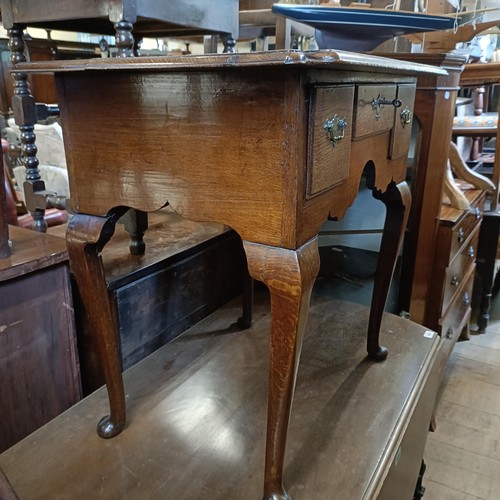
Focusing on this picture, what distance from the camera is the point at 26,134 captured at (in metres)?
1.50

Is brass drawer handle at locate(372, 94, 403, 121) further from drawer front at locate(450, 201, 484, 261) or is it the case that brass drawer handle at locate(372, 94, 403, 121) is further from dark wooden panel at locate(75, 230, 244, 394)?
drawer front at locate(450, 201, 484, 261)

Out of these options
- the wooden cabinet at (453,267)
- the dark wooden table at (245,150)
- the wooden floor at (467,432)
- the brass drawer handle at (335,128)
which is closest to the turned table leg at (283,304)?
the dark wooden table at (245,150)

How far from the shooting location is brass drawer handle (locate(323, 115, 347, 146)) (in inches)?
25.8

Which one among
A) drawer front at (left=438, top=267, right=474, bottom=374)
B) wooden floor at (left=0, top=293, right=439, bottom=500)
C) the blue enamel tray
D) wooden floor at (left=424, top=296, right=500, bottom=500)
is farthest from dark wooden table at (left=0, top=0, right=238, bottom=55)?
wooden floor at (left=424, top=296, right=500, bottom=500)

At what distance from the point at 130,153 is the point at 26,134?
0.93 metres

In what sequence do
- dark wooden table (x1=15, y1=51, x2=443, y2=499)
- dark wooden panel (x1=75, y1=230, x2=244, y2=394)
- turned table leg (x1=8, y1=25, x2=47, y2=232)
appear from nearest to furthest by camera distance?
dark wooden table (x1=15, y1=51, x2=443, y2=499) → dark wooden panel (x1=75, y1=230, x2=244, y2=394) → turned table leg (x1=8, y1=25, x2=47, y2=232)

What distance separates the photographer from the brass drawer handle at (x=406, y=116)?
38.7 inches

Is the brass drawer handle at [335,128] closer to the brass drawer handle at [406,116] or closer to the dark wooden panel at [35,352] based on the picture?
the brass drawer handle at [406,116]

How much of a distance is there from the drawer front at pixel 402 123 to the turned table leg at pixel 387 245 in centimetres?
10

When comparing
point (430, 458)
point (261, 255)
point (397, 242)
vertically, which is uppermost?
point (261, 255)

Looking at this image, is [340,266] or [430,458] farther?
[340,266]

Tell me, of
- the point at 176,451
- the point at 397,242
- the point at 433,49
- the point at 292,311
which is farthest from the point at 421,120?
the point at 176,451

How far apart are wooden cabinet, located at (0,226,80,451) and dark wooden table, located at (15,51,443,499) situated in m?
0.19

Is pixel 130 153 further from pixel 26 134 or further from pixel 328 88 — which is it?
pixel 26 134
